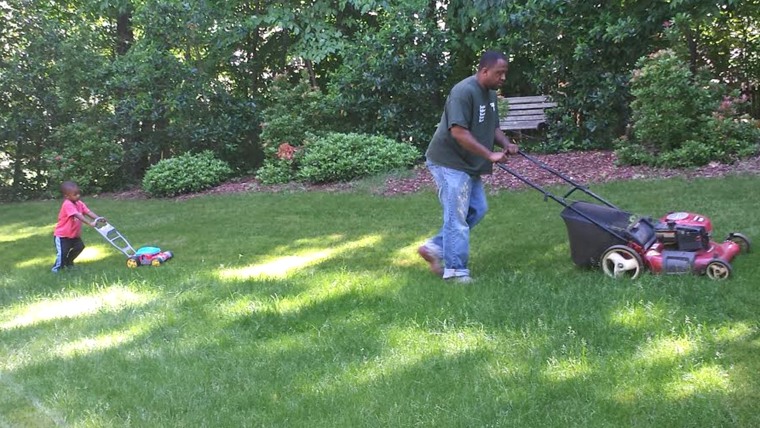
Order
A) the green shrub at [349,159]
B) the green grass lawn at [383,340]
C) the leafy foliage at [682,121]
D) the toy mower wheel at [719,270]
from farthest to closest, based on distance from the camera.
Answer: the green shrub at [349,159], the leafy foliage at [682,121], the toy mower wheel at [719,270], the green grass lawn at [383,340]

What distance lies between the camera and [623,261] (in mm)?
4453

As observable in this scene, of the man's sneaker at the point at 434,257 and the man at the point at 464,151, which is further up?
the man at the point at 464,151

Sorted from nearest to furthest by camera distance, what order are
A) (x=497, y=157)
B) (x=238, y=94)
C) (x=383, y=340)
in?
(x=383, y=340)
(x=497, y=157)
(x=238, y=94)

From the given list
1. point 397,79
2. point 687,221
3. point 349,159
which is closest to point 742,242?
point 687,221

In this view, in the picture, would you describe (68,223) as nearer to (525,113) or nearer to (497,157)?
(497,157)

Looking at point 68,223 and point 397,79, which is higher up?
point 397,79

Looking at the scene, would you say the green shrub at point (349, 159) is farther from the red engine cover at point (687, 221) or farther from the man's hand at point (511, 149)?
the red engine cover at point (687, 221)

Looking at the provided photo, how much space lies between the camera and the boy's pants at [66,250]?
6.21 m

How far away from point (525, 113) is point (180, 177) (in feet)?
21.5

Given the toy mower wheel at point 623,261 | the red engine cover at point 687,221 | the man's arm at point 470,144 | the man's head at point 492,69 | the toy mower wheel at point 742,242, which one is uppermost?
the man's head at point 492,69

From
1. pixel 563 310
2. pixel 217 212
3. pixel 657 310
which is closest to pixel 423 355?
pixel 563 310

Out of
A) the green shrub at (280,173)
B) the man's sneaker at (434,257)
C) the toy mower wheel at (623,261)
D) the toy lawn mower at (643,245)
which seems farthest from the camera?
the green shrub at (280,173)

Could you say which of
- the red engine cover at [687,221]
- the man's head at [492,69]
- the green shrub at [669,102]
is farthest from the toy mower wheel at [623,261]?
the green shrub at [669,102]

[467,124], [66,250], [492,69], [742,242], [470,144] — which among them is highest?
[492,69]
